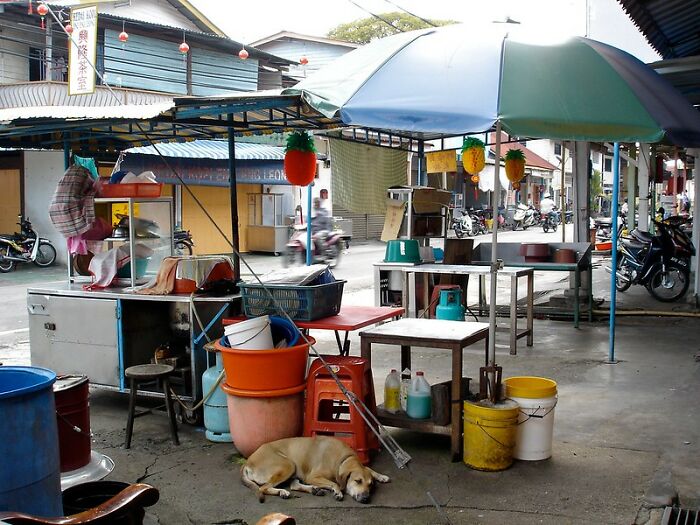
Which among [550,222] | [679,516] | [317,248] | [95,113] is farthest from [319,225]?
[550,222]

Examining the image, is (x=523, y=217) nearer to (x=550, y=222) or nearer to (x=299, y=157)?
(x=550, y=222)

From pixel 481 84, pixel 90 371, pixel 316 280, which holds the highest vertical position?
pixel 481 84

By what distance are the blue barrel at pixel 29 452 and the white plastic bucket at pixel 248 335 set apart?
5.99 feet

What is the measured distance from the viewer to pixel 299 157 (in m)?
7.98

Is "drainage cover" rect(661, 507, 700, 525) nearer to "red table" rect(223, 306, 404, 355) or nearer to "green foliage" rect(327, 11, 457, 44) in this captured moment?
"red table" rect(223, 306, 404, 355)

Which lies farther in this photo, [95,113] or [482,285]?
[482,285]

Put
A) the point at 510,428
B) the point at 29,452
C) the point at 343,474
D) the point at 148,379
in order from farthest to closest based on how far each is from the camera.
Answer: the point at 148,379
the point at 510,428
the point at 343,474
the point at 29,452

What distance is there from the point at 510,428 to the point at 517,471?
0.98ft

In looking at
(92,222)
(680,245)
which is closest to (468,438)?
(92,222)

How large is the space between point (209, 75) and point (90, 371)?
17260 millimetres

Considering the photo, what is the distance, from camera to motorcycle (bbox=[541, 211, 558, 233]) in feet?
112

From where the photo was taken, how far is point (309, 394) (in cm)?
505

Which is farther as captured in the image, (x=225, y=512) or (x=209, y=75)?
(x=209, y=75)

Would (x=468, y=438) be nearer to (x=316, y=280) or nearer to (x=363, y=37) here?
(x=316, y=280)
